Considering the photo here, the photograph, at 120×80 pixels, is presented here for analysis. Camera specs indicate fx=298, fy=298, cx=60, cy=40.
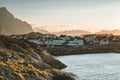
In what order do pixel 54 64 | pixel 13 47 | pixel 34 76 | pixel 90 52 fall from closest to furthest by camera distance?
pixel 34 76 → pixel 13 47 → pixel 54 64 → pixel 90 52

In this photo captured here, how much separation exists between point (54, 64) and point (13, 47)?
16.9m

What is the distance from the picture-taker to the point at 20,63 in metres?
46.9

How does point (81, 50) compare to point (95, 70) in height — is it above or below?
above

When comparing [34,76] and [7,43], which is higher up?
[7,43]

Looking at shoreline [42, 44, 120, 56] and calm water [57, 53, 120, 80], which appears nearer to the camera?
calm water [57, 53, 120, 80]

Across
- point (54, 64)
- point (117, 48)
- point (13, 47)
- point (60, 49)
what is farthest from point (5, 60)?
point (117, 48)

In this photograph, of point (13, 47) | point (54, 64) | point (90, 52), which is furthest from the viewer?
point (90, 52)

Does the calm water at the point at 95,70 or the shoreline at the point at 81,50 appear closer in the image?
the calm water at the point at 95,70

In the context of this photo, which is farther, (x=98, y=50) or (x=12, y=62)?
(x=98, y=50)

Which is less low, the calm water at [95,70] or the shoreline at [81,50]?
the shoreline at [81,50]

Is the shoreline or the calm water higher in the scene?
the shoreline

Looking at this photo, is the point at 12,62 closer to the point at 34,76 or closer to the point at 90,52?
the point at 34,76

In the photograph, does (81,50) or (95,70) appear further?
(81,50)

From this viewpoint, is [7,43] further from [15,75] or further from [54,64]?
[15,75]
